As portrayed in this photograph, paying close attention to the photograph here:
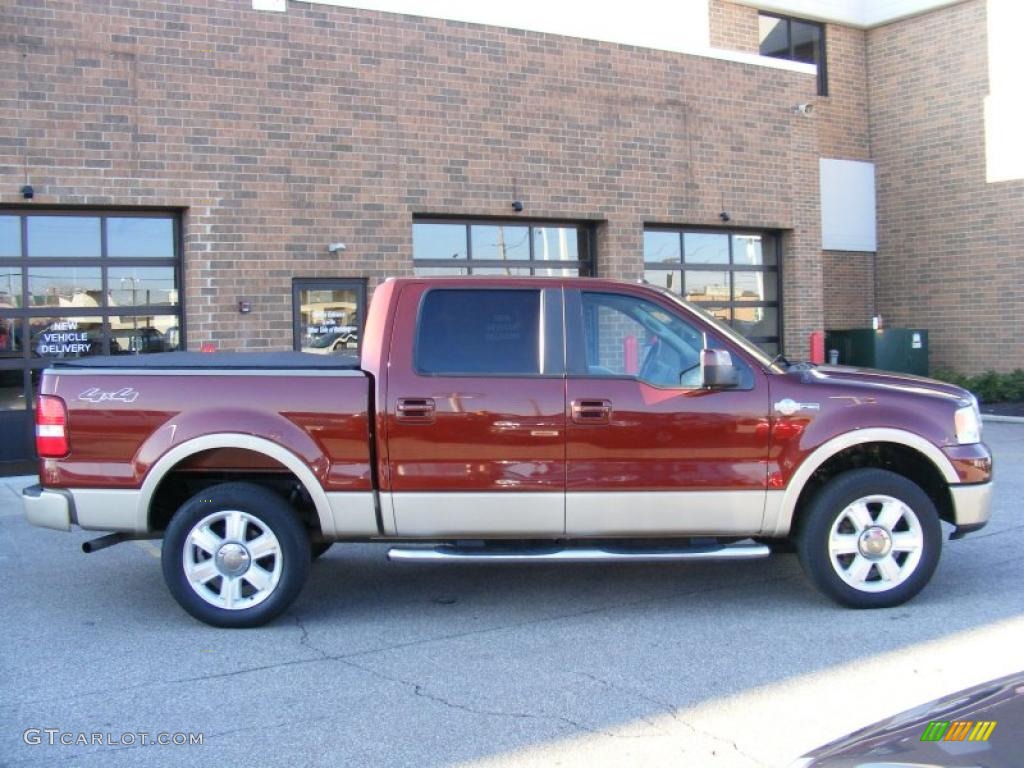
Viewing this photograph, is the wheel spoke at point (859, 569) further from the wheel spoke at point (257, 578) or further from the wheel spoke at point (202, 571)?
the wheel spoke at point (202, 571)

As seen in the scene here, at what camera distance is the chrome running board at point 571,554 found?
577 centimetres

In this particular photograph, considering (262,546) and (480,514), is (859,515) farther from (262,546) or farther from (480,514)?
(262,546)

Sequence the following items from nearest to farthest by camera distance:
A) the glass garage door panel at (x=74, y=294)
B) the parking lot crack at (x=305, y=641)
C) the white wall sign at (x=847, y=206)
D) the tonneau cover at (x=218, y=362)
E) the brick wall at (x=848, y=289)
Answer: the parking lot crack at (x=305, y=641) → the tonneau cover at (x=218, y=362) → the glass garage door panel at (x=74, y=294) → the white wall sign at (x=847, y=206) → the brick wall at (x=848, y=289)

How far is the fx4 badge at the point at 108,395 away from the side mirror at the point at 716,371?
10.7ft

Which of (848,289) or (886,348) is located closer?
(886,348)

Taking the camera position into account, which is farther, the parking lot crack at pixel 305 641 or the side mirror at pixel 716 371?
the side mirror at pixel 716 371

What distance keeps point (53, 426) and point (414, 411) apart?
208cm

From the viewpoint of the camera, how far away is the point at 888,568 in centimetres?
597

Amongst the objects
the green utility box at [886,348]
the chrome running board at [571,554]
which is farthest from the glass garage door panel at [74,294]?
the green utility box at [886,348]

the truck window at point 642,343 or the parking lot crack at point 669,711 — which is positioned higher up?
the truck window at point 642,343

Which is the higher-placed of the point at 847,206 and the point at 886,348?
the point at 847,206

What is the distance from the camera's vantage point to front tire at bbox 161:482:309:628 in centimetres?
579

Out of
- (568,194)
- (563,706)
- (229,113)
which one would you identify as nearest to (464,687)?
(563,706)

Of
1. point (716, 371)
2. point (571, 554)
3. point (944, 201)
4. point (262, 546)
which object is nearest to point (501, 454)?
point (571, 554)
